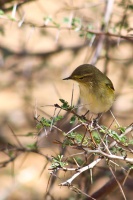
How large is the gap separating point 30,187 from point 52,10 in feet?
10.2

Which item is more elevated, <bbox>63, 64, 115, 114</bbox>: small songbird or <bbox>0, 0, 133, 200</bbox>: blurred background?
<bbox>63, 64, 115, 114</bbox>: small songbird

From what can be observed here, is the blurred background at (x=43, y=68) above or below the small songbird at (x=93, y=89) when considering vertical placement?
below

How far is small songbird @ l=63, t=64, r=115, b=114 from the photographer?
351 centimetres

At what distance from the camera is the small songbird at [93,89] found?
351 cm

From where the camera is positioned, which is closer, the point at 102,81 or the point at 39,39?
the point at 102,81

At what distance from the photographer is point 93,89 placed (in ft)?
11.8

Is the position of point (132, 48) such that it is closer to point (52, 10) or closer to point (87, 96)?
point (52, 10)

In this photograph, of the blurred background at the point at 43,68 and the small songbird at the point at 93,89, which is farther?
the blurred background at the point at 43,68

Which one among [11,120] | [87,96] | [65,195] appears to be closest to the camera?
[87,96]

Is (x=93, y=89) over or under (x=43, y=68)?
over

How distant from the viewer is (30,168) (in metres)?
5.96

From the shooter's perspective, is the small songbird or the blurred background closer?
the small songbird

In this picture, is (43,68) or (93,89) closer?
(93,89)

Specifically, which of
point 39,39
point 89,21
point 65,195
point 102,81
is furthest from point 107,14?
point 39,39
